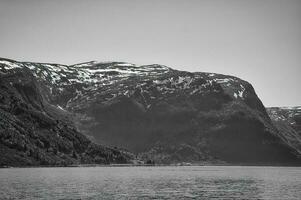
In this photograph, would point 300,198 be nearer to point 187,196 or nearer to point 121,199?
point 187,196

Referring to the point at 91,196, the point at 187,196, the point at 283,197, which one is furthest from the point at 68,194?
the point at 283,197

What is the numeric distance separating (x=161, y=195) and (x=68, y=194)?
929 inches

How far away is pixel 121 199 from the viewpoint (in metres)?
119

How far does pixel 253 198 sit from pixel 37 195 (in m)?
52.2

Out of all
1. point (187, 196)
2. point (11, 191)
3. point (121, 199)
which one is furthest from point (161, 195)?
point (11, 191)

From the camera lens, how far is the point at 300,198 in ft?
409

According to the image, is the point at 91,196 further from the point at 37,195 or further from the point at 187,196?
the point at 187,196

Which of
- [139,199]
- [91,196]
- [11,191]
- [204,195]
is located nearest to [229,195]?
[204,195]

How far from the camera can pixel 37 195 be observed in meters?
125

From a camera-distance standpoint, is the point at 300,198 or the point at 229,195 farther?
the point at 229,195

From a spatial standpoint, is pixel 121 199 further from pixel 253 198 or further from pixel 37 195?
pixel 253 198

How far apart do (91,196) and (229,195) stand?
117 feet

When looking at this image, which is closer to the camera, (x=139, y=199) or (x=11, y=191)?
(x=139, y=199)

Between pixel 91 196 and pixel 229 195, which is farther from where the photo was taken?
pixel 229 195
